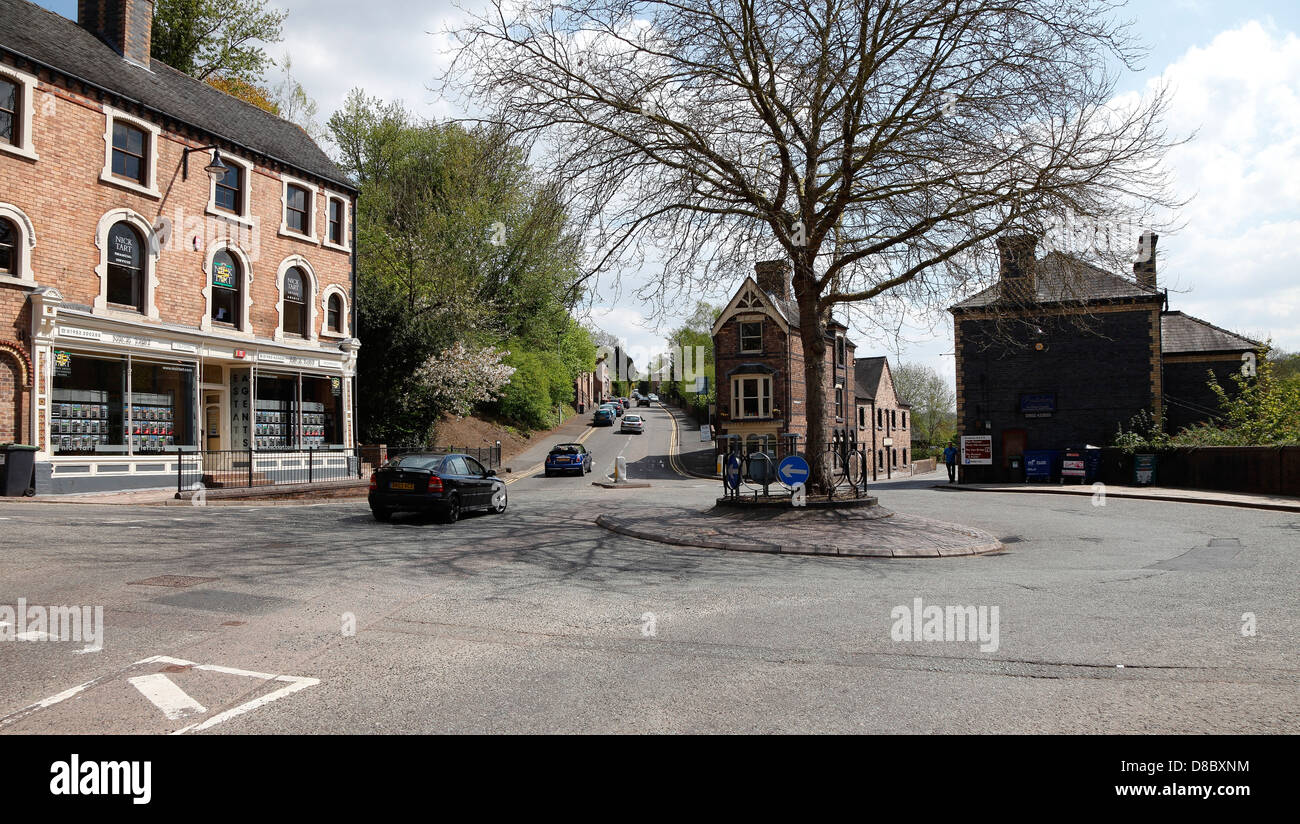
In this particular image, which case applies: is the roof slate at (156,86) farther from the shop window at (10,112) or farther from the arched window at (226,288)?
the arched window at (226,288)

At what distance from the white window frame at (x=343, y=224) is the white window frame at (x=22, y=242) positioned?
9645 mm

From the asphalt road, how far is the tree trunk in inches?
162

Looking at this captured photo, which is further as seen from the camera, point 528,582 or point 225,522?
point 225,522

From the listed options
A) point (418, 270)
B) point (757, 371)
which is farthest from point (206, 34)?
point (757, 371)

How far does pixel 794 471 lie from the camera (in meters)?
14.7

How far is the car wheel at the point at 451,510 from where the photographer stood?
14.5 metres

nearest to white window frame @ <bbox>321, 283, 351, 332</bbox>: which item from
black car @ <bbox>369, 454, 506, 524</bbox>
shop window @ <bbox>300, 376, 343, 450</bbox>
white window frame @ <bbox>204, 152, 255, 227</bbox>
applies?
shop window @ <bbox>300, 376, 343, 450</bbox>

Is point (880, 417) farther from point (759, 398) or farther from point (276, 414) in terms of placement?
point (276, 414)

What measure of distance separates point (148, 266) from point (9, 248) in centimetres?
333

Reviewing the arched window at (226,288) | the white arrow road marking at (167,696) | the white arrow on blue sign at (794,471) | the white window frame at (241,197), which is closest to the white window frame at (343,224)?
the white window frame at (241,197)

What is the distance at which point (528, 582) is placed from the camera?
879 cm
